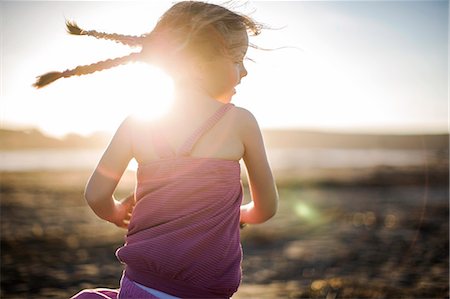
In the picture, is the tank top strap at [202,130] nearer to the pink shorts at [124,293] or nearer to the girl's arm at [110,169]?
the girl's arm at [110,169]

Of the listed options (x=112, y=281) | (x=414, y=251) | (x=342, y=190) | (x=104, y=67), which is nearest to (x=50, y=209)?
(x=112, y=281)

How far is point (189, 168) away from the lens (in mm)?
1798

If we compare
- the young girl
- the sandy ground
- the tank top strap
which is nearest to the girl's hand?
the young girl

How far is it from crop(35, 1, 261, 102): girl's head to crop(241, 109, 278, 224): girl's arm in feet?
0.63

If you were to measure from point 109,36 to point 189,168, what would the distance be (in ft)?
2.17

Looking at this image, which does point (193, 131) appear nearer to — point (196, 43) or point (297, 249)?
point (196, 43)

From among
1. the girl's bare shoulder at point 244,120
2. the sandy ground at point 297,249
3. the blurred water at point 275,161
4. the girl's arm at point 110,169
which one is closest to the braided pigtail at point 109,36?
the girl's arm at point 110,169

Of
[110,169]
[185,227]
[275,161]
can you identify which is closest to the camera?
[185,227]

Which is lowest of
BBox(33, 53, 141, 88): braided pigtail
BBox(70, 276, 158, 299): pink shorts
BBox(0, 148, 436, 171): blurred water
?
BBox(0, 148, 436, 171): blurred water

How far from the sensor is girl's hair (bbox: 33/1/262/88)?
1872 mm

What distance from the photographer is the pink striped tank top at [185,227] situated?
1.74 metres

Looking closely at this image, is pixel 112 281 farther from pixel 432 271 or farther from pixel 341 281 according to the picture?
pixel 432 271

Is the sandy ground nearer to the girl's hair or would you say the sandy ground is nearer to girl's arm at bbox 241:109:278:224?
girl's arm at bbox 241:109:278:224

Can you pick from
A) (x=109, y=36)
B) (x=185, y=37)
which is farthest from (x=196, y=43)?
(x=109, y=36)
